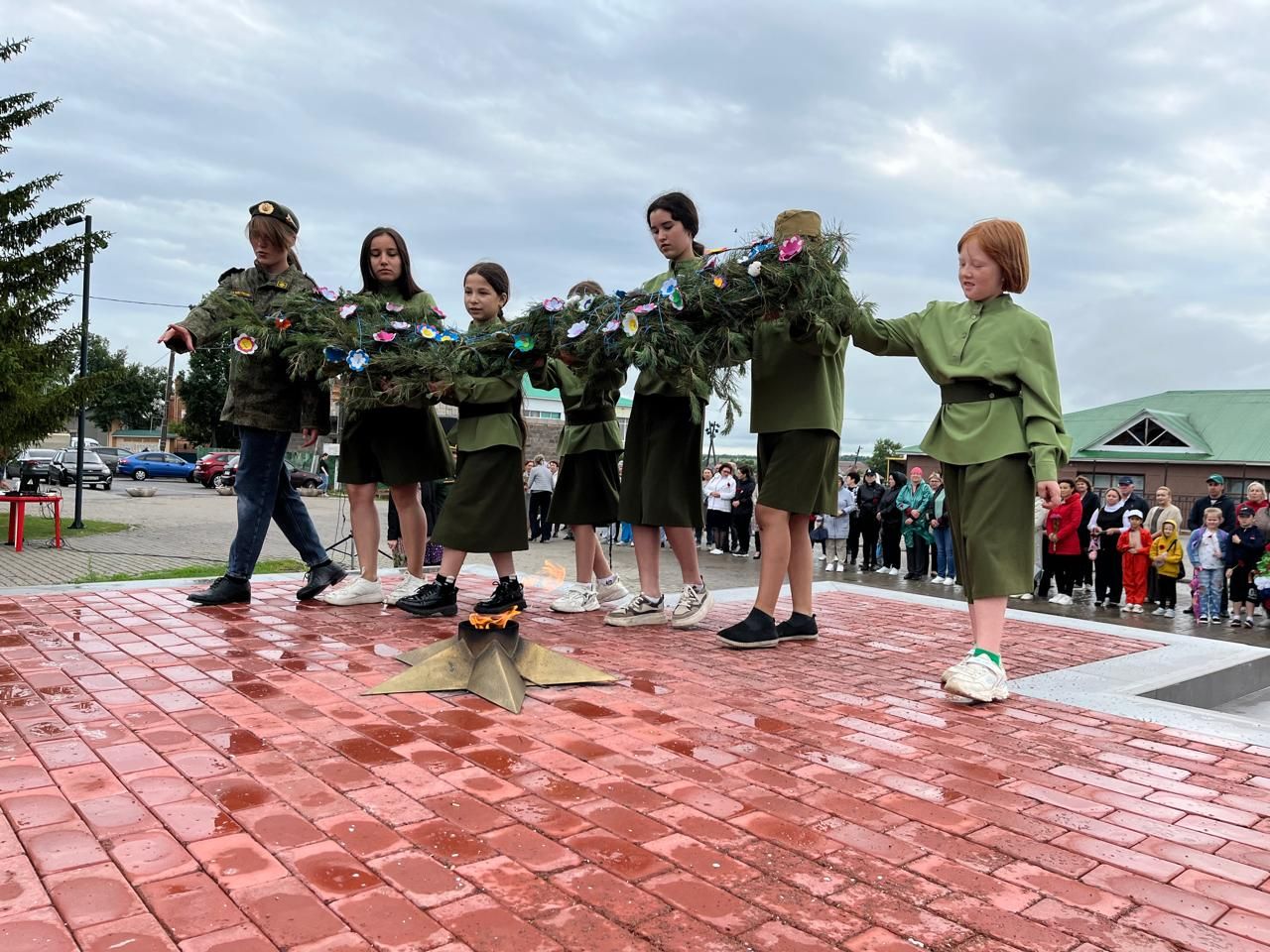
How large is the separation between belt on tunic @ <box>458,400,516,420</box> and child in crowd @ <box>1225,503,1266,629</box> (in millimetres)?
9227

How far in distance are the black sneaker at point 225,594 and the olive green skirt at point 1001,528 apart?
371 cm

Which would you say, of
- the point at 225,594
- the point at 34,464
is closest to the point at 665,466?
the point at 225,594

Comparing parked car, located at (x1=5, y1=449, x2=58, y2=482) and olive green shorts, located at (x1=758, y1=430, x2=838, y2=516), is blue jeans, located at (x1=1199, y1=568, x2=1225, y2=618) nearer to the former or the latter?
olive green shorts, located at (x1=758, y1=430, x2=838, y2=516)

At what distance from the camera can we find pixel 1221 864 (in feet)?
7.29

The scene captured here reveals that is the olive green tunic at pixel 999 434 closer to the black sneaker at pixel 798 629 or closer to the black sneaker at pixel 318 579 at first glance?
the black sneaker at pixel 798 629

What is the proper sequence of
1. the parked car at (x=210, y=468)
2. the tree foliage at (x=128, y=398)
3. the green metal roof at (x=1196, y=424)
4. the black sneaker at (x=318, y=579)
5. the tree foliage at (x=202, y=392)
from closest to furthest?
the black sneaker at (x=318, y=579) < the parked car at (x=210, y=468) < the green metal roof at (x=1196, y=424) < the tree foliage at (x=202, y=392) < the tree foliage at (x=128, y=398)

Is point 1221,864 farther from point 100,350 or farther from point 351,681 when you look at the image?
point 100,350

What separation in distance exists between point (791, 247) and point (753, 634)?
1.76 m

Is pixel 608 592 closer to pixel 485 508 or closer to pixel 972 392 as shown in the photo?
pixel 485 508

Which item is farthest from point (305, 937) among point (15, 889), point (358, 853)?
point (15, 889)

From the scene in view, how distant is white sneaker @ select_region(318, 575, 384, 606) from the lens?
537 centimetres

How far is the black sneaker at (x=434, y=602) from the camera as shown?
16.7ft

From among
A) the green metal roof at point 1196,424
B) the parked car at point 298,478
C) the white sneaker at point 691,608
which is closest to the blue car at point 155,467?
the parked car at point 298,478

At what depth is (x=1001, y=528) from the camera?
372 cm
